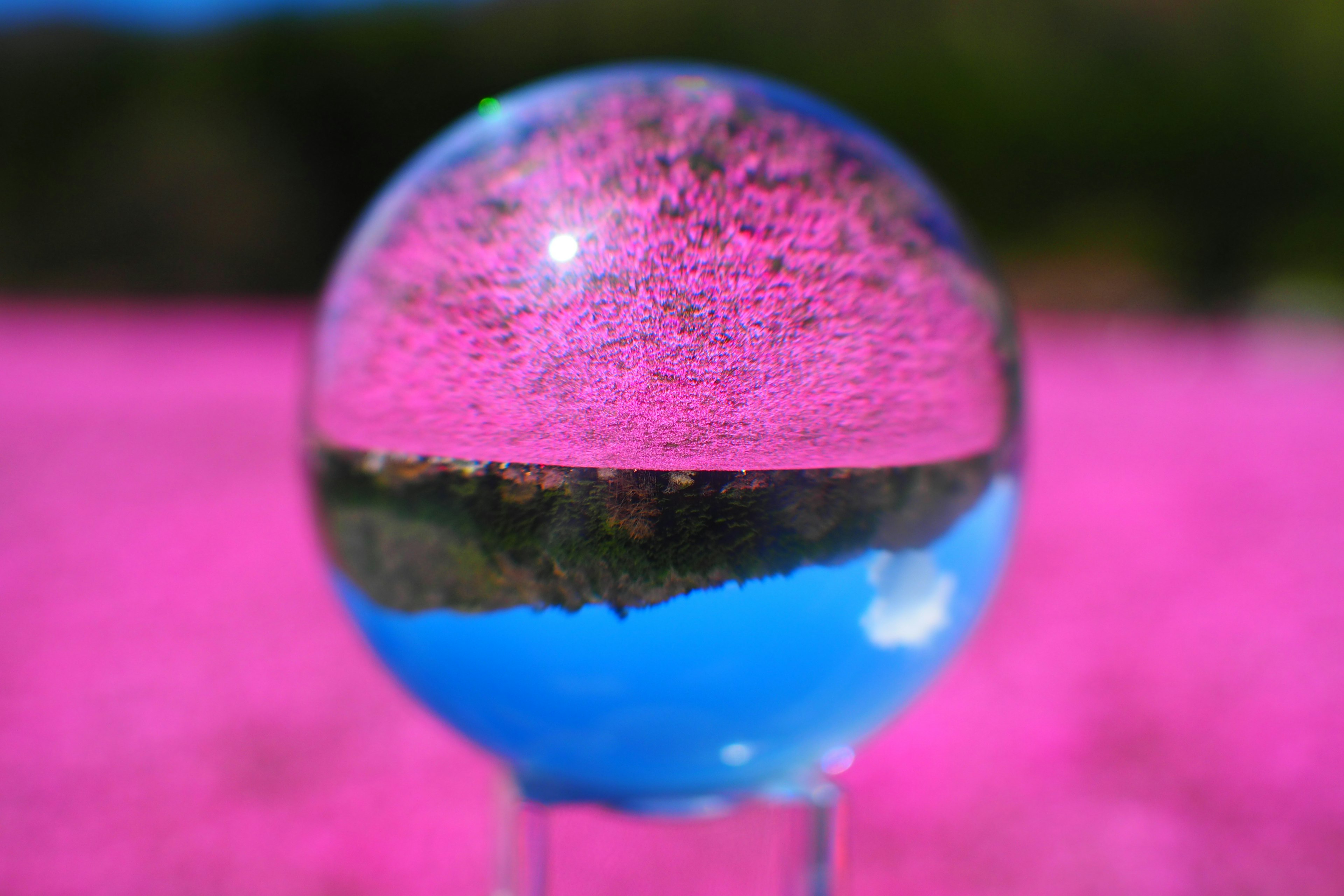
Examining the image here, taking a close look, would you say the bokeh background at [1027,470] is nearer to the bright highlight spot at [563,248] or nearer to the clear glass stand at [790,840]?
the clear glass stand at [790,840]

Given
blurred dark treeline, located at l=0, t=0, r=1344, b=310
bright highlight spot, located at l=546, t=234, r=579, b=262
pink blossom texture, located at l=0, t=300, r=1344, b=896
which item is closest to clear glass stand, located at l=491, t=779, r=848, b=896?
pink blossom texture, located at l=0, t=300, r=1344, b=896

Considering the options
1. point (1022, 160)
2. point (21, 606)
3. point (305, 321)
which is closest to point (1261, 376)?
point (1022, 160)

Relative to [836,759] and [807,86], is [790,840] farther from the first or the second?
[807,86]

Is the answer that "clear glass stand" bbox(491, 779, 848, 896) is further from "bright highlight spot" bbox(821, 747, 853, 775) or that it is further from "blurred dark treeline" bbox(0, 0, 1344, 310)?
"blurred dark treeline" bbox(0, 0, 1344, 310)

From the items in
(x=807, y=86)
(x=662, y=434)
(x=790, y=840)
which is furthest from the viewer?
(x=807, y=86)

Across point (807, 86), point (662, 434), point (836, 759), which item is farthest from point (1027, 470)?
point (807, 86)

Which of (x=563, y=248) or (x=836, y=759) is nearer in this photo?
(x=563, y=248)

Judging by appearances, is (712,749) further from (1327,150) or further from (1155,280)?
(1327,150)
